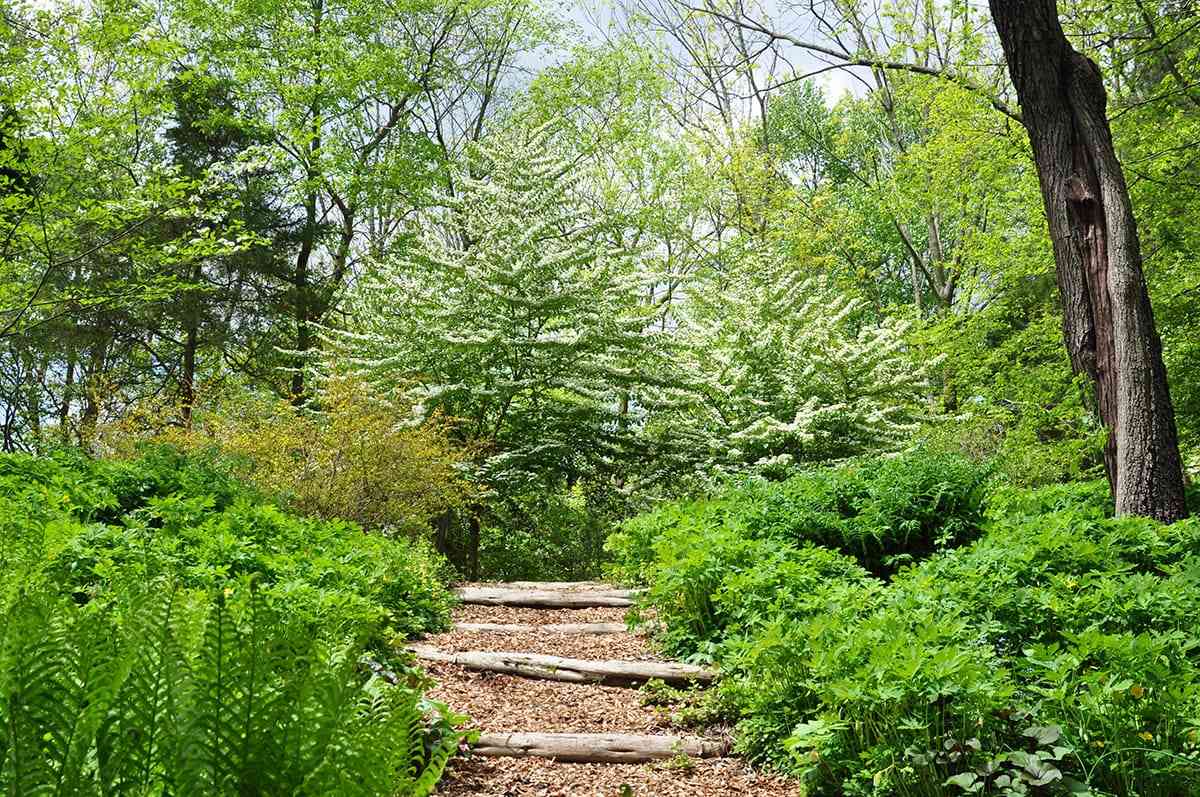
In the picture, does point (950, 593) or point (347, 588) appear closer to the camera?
point (950, 593)

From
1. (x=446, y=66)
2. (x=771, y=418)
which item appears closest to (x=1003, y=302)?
(x=771, y=418)

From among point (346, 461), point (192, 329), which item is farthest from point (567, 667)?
point (192, 329)

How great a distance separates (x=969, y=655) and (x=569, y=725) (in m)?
2.38

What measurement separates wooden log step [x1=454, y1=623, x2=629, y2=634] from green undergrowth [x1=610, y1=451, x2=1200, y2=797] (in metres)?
0.68

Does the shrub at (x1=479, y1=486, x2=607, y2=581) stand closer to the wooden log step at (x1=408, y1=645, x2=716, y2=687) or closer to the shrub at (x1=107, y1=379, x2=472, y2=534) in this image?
the shrub at (x1=107, y1=379, x2=472, y2=534)

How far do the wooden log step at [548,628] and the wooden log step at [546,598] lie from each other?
37.0 inches

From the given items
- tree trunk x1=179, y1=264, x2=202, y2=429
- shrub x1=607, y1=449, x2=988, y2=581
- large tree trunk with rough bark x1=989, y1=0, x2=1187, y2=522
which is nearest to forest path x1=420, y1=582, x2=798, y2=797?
shrub x1=607, y1=449, x2=988, y2=581

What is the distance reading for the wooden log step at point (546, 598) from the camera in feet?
26.5

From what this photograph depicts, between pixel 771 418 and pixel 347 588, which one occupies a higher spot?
pixel 771 418

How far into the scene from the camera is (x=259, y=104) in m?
19.1

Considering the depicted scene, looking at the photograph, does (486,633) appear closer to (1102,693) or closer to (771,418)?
(1102,693)

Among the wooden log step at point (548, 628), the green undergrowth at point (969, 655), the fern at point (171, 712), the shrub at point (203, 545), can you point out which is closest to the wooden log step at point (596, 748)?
the green undergrowth at point (969, 655)

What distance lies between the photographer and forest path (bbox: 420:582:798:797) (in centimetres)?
404

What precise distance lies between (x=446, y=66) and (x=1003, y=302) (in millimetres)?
14160
